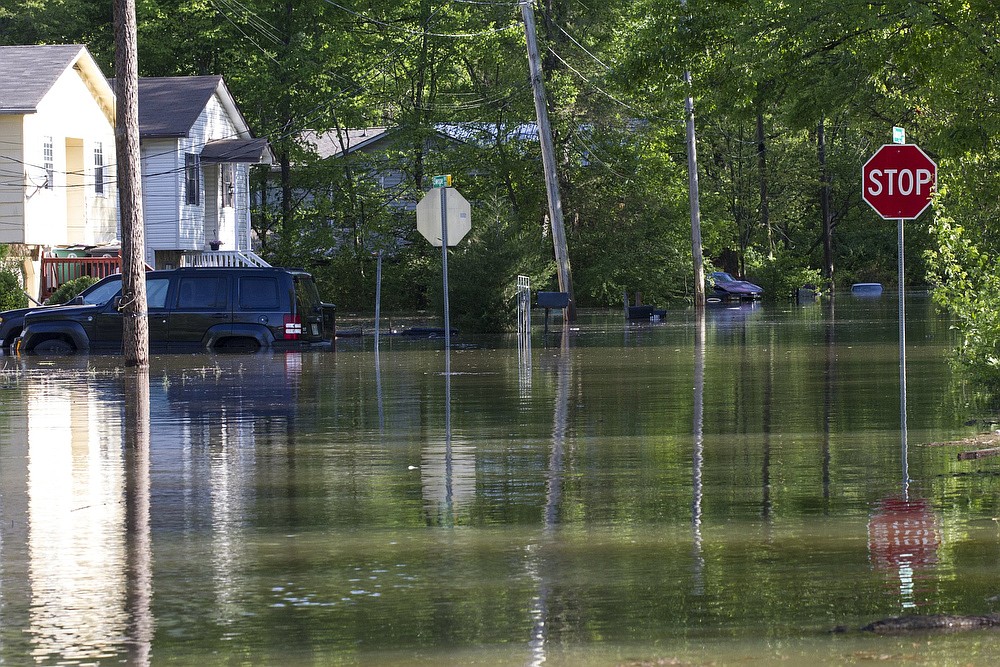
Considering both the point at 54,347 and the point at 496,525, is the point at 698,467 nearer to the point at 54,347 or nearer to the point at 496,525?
the point at 496,525

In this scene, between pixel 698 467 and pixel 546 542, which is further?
pixel 698 467

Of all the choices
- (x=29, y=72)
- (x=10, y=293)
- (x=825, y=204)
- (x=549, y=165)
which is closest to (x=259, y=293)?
(x=10, y=293)

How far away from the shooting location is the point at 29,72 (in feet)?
144

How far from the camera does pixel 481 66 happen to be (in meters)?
61.4

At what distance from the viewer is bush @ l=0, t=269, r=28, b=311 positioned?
123 feet

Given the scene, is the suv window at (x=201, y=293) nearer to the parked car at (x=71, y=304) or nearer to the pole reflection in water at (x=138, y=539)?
the parked car at (x=71, y=304)

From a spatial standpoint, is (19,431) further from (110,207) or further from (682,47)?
(110,207)

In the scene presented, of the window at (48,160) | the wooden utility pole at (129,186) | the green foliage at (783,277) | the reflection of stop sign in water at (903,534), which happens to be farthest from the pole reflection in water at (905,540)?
the green foliage at (783,277)

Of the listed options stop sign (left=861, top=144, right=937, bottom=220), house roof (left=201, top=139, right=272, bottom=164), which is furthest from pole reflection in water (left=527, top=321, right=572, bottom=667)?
house roof (left=201, top=139, right=272, bottom=164)

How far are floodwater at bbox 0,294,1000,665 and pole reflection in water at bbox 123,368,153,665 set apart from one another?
0.03m

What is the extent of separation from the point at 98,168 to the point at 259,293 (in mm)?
22410

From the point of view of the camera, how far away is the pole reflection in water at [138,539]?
6.72 metres

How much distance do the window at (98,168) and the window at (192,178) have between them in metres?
3.16

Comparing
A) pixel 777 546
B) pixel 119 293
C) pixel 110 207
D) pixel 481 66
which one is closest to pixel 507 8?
pixel 481 66
